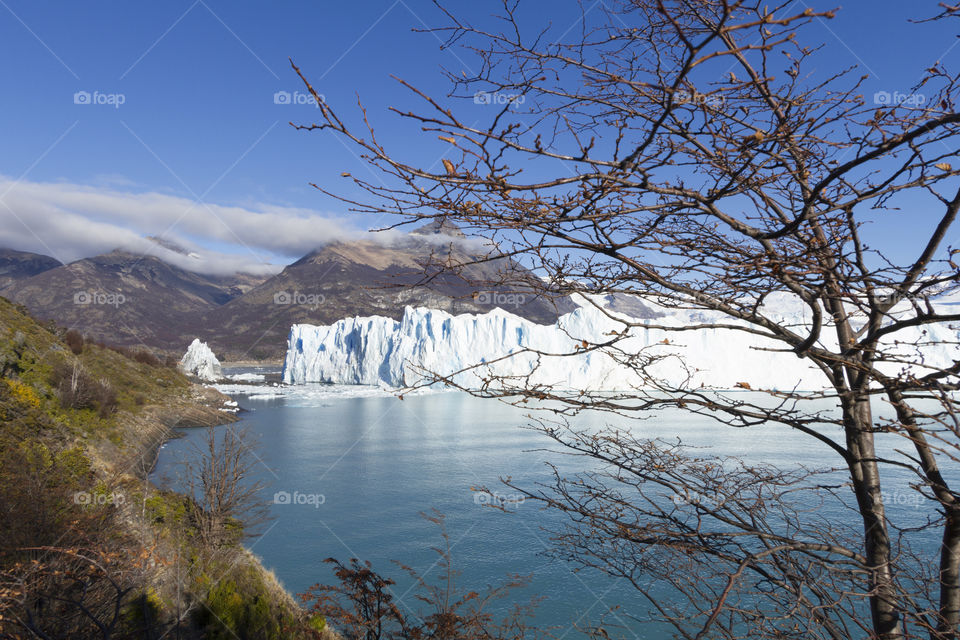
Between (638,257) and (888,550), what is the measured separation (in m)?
1.43

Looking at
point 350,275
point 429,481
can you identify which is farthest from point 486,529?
point 350,275

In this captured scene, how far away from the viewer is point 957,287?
1.52 metres

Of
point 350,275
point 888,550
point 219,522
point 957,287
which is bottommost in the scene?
point 219,522

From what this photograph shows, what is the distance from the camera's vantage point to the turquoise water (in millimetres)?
10031

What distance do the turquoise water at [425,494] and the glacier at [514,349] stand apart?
14.4 feet

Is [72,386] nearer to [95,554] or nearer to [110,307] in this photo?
[95,554]

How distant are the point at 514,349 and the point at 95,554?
1518 inches

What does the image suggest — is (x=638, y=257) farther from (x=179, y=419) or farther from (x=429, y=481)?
(x=179, y=419)

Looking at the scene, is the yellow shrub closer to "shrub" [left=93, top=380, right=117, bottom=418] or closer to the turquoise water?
the turquoise water

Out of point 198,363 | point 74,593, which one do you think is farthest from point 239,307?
point 74,593

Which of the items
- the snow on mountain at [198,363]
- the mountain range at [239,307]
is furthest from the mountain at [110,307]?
the snow on mountain at [198,363]

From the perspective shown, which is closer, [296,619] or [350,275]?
[296,619]

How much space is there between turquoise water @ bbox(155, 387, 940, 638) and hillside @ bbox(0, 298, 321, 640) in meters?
1.70

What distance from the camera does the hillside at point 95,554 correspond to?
3789mm
